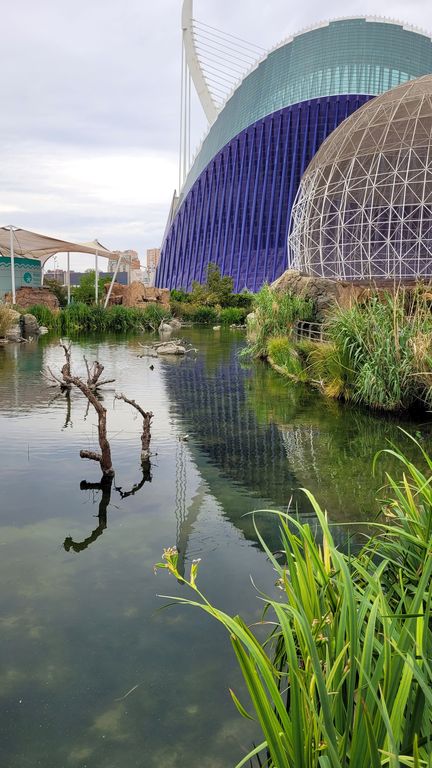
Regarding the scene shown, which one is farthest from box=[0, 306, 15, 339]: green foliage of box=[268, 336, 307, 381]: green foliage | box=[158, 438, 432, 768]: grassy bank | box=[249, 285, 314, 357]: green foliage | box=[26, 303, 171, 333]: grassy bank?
box=[158, 438, 432, 768]: grassy bank

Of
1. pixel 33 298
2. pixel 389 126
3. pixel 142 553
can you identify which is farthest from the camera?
pixel 33 298

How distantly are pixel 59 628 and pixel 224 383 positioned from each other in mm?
10959

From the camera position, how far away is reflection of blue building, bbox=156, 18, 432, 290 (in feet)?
194

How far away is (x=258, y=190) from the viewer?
206 feet

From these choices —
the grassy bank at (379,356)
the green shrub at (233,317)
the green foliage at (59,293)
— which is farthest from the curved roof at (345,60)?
the grassy bank at (379,356)

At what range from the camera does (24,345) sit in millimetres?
22484

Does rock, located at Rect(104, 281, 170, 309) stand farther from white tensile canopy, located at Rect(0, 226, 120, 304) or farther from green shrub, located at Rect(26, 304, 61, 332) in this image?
green shrub, located at Rect(26, 304, 61, 332)

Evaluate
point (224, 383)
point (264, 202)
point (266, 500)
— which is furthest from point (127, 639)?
point (264, 202)

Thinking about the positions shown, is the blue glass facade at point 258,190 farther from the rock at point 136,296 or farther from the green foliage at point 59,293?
the rock at point 136,296

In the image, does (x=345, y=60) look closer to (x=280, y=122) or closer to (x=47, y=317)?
(x=280, y=122)

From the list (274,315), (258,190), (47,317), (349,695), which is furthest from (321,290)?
(258,190)

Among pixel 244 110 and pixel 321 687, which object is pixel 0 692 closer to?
pixel 321 687

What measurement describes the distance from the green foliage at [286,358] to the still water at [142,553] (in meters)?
3.12

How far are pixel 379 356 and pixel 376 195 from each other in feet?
63.2
